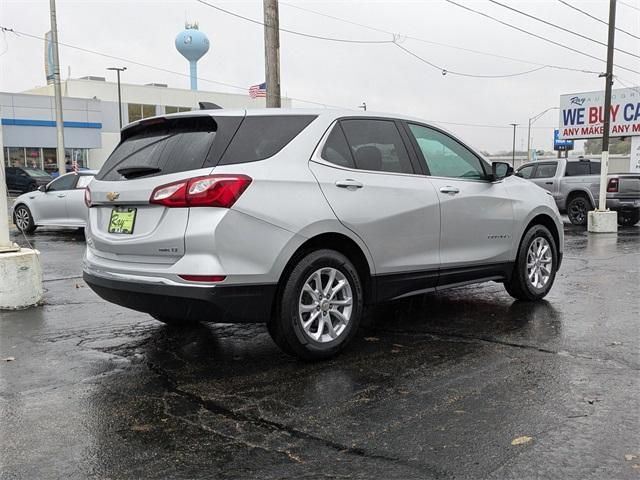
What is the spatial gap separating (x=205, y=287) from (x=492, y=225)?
317 cm

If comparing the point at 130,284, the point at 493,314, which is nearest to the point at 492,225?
the point at 493,314

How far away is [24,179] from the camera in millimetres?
31656

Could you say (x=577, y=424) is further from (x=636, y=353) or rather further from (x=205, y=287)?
(x=205, y=287)

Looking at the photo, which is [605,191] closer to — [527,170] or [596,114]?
[527,170]

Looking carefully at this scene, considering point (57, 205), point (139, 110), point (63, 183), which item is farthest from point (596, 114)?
point (139, 110)

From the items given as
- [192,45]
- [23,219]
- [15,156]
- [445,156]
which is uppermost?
[192,45]

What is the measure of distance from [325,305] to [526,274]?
2864 mm

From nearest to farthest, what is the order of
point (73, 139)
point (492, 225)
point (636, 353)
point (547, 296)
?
point (636, 353), point (492, 225), point (547, 296), point (73, 139)

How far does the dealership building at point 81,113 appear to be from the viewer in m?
44.2

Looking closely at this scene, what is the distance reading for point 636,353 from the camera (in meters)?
4.77

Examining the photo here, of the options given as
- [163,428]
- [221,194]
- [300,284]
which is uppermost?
[221,194]

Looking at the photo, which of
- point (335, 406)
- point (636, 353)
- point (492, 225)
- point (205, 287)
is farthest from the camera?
point (492, 225)

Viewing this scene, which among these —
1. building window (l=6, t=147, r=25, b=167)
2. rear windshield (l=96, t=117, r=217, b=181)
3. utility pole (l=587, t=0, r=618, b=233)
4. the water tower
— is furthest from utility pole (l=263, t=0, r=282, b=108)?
the water tower

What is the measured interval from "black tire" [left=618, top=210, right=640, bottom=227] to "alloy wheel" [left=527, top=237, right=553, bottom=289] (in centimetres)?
1140
